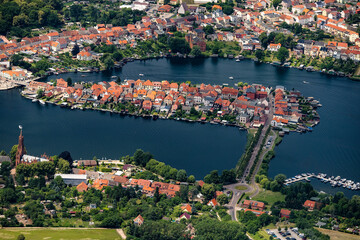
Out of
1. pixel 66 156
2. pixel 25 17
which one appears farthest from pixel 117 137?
pixel 25 17

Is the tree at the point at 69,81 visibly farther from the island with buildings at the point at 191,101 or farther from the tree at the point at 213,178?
the tree at the point at 213,178

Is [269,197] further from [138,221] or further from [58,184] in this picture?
[58,184]

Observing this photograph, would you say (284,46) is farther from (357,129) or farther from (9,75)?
(9,75)

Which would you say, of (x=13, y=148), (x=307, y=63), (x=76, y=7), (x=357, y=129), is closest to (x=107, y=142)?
(x=13, y=148)

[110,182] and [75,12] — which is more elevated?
[75,12]

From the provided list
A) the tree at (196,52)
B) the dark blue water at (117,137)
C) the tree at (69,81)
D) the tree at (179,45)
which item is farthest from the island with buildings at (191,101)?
the tree at (179,45)

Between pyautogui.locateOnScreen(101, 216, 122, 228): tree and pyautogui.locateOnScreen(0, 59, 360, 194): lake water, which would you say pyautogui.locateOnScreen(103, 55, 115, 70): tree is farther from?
pyautogui.locateOnScreen(101, 216, 122, 228): tree
